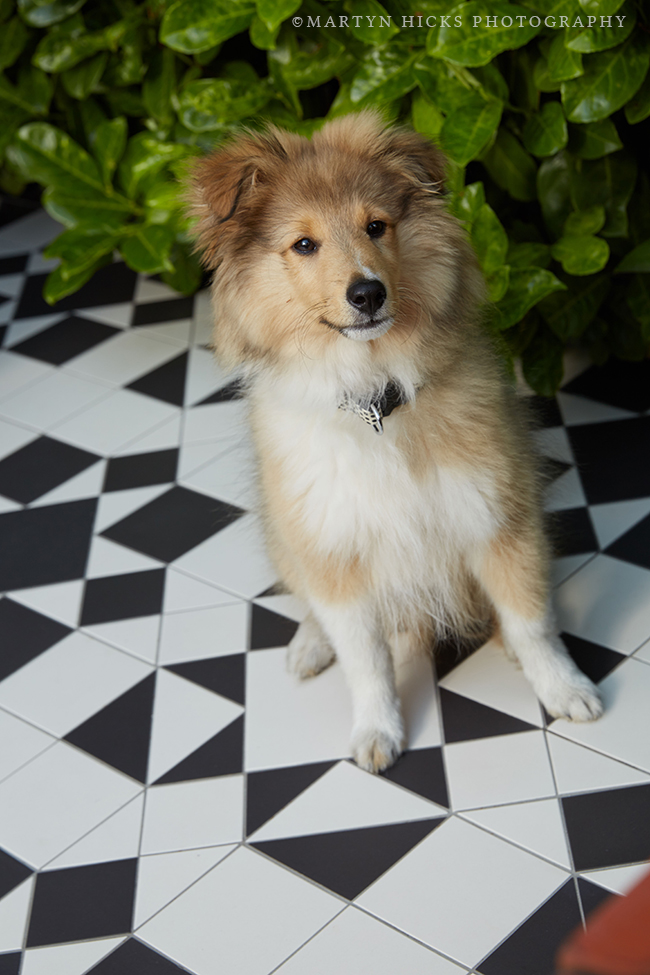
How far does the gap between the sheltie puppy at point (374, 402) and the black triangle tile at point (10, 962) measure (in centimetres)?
74

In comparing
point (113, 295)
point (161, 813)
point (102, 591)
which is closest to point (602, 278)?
point (102, 591)

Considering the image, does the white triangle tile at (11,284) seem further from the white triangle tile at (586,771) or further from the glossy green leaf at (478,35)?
the white triangle tile at (586,771)

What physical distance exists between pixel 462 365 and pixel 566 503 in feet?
3.04

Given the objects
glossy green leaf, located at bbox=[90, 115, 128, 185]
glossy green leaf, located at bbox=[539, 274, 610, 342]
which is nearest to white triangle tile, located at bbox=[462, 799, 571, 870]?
glossy green leaf, located at bbox=[539, 274, 610, 342]

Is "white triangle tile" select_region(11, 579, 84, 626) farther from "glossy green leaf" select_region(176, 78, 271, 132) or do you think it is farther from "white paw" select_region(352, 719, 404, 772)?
"glossy green leaf" select_region(176, 78, 271, 132)

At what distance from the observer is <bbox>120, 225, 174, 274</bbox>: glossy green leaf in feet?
10.4

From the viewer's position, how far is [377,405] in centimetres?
172

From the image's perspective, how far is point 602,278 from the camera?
2812 mm

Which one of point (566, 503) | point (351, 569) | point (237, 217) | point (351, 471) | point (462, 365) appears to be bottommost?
point (566, 503)

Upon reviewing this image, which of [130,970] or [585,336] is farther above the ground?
[585,336]

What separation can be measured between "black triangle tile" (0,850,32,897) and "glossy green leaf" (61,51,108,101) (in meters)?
2.70

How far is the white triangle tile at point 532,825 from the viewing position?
67.2 inches

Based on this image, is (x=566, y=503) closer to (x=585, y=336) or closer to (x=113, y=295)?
(x=585, y=336)

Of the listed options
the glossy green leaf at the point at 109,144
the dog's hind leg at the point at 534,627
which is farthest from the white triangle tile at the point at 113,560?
the glossy green leaf at the point at 109,144
